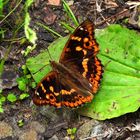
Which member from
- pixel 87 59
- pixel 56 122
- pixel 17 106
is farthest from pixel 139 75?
pixel 17 106

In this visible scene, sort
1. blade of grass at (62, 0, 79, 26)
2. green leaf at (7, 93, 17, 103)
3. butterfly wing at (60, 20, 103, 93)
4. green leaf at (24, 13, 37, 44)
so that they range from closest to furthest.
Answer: green leaf at (24, 13, 37, 44), butterfly wing at (60, 20, 103, 93), green leaf at (7, 93, 17, 103), blade of grass at (62, 0, 79, 26)

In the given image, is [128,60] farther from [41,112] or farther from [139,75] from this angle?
[41,112]

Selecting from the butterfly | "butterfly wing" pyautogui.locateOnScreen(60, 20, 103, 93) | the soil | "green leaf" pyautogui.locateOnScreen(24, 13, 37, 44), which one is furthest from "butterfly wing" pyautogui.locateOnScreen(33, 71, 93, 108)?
"green leaf" pyautogui.locateOnScreen(24, 13, 37, 44)

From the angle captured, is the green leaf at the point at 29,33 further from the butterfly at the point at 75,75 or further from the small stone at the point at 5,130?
the small stone at the point at 5,130

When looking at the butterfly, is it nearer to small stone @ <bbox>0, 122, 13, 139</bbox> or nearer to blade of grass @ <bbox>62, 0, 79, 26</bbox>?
small stone @ <bbox>0, 122, 13, 139</bbox>

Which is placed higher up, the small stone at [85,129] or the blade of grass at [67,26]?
the blade of grass at [67,26]

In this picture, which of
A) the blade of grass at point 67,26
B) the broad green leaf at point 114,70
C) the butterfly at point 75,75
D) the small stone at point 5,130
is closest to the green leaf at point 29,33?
the butterfly at point 75,75
